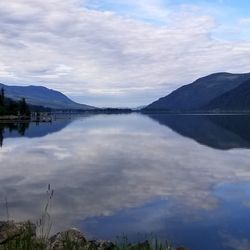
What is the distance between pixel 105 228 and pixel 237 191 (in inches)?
564

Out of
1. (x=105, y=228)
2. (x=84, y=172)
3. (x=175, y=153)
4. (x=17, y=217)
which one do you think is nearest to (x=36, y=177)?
(x=84, y=172)

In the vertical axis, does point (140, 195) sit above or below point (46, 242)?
below

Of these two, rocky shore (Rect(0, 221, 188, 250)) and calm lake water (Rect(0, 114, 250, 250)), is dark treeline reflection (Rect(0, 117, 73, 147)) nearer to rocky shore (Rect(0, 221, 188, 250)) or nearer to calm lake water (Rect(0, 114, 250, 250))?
calm lake water (Rect(0, 114, 250, 250))

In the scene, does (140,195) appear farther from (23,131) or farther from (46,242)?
(23,131)

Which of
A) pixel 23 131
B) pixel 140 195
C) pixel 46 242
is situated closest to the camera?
pixel 46 242

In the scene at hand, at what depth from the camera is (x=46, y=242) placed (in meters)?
12.4

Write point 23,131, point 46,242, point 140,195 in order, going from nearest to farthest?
point 46,242, point 140,195, point 23,131

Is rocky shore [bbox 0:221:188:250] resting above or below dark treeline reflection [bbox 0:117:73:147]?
above

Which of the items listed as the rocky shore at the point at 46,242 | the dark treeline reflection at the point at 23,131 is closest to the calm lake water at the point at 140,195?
the rocky shore at the point at 46,242

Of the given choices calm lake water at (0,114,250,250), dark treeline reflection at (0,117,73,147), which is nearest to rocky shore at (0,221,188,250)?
calm lake water at (0,114,250,250)

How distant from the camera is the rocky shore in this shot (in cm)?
1009

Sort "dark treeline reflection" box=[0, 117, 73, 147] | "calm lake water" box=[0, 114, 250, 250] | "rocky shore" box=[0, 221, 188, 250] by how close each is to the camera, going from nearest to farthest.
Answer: "rocky shore" box=[0, 221, 188, 250] → "calm lake water" box=[0, 114, 250, 250] → "dark treeline reflection" box=[0, 117, 73, 147]

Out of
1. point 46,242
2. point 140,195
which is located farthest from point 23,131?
point 46,242

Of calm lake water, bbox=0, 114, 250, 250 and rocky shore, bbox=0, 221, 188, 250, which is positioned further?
calm lake water, bbox=0, 114, 250, 250
